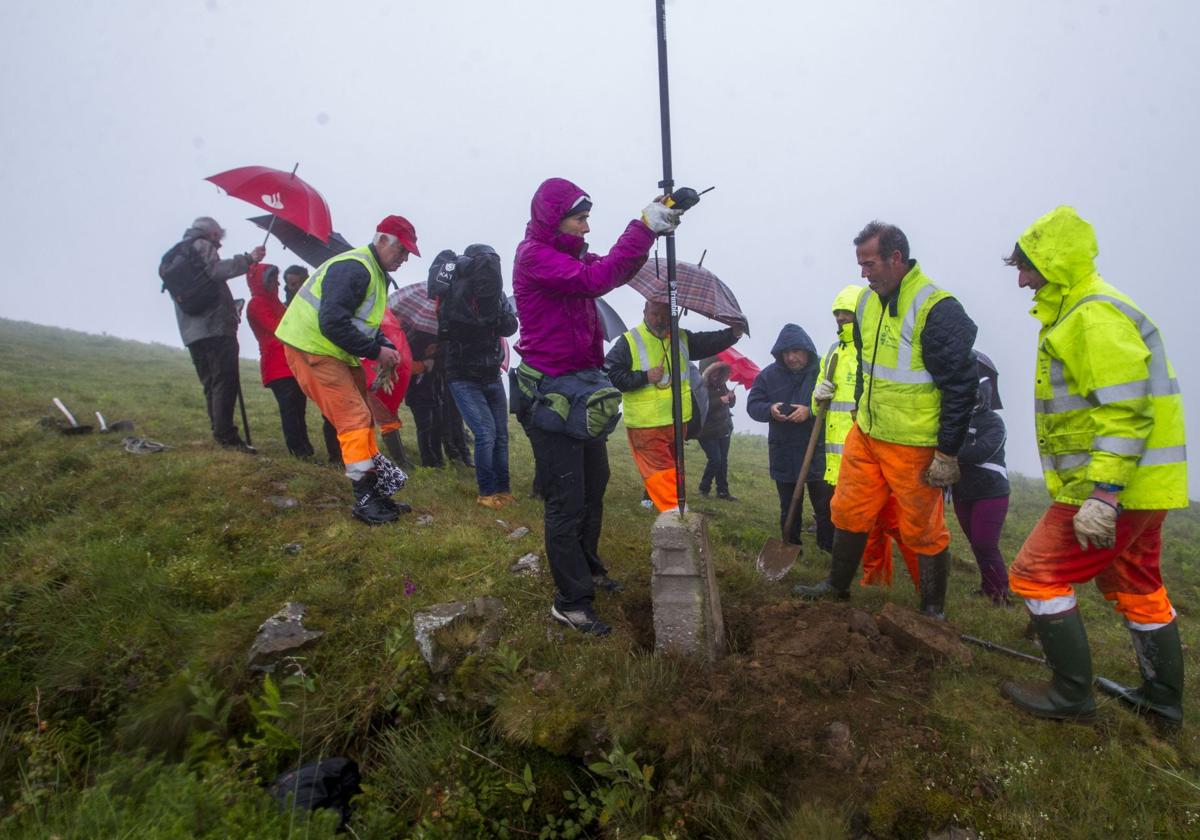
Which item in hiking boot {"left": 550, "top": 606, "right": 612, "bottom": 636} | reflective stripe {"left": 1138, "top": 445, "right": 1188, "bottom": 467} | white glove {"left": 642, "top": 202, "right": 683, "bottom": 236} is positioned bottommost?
hiking boot {"left": 550, "top": 606, "right": 612, "bottom": 636}

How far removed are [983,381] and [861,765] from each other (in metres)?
3.69

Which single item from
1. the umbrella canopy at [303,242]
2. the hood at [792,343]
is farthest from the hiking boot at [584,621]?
the umbrella canopy at [303,242]

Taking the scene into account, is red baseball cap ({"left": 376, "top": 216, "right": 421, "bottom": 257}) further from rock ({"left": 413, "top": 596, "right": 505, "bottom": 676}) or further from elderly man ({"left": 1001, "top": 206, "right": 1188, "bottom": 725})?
elderly man ({"left": 1001, "top": 206, "right": 1188, "bottom": 725})

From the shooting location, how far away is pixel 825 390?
569cm

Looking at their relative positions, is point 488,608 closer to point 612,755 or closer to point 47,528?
point 612,755

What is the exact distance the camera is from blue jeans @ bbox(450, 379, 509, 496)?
6.29 meters

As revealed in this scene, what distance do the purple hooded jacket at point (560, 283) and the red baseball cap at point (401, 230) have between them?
208 centimetres

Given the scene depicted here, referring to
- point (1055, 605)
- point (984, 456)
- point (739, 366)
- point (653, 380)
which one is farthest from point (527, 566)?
point (739, 366)

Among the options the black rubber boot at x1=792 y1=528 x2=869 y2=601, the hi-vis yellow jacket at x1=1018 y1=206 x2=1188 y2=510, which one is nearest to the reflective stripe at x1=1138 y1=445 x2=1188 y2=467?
the hi-vis yellow jacket at x1=1018 y1=206 x2=1188 y2=510

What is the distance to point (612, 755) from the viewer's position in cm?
296

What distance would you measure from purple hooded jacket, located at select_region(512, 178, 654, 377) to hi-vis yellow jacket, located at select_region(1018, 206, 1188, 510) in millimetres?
2058

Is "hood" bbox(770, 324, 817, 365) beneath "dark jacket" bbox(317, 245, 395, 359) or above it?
beneath

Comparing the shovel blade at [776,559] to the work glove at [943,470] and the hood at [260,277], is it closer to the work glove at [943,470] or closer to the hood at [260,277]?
the work glove at [943,470]

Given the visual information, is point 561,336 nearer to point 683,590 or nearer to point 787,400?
point 683,590
